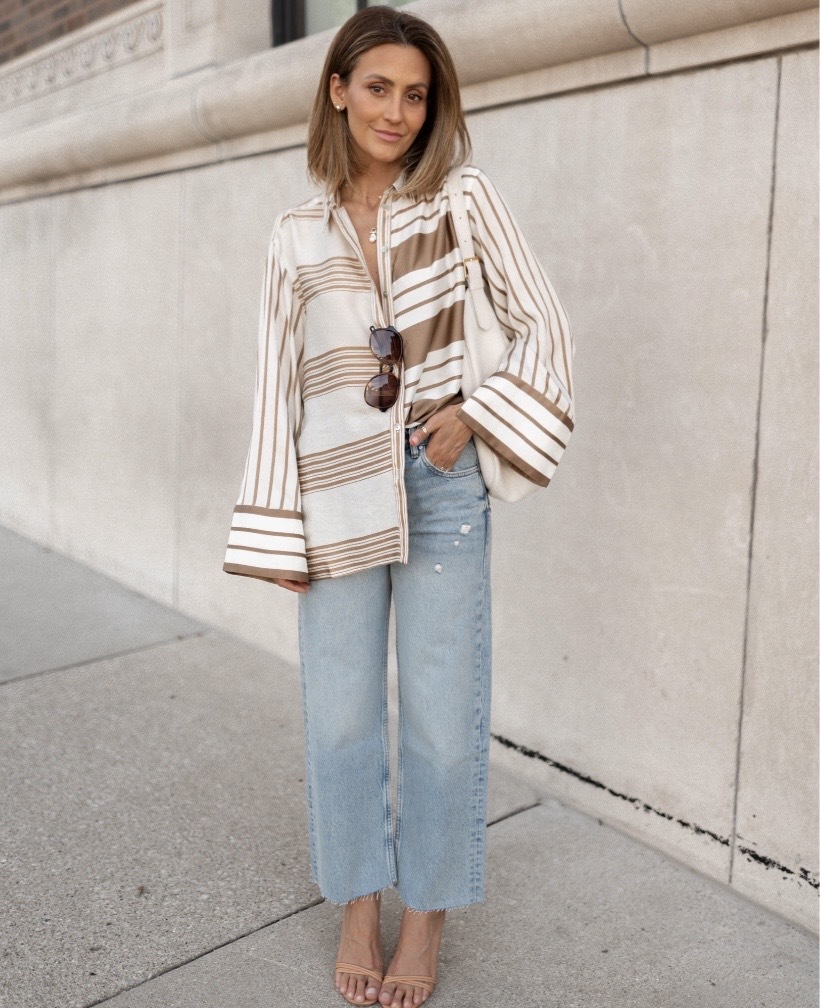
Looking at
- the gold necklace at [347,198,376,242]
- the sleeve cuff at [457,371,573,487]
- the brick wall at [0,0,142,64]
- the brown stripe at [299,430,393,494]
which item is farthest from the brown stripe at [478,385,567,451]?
the brick wall at [0,0,142,64]

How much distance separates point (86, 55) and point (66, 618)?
2840 mm

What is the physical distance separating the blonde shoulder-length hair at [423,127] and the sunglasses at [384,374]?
296 mm

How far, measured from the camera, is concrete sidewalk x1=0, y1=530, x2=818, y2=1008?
7.59ft

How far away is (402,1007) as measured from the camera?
2.24 meters

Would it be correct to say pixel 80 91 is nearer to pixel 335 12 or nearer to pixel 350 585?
pixel 335 12

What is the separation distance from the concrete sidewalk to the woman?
247 millimetres

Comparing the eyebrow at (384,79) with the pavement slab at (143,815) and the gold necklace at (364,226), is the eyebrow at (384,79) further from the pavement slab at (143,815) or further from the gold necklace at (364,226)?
the pavement slab at (143,815)

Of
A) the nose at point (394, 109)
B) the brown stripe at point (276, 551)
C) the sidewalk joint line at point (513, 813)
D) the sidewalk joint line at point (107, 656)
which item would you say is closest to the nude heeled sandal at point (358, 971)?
the sidewalk joint line at point (513, 813)

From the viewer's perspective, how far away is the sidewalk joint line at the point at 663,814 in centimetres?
258

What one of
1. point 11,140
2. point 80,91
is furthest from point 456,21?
point 11,140

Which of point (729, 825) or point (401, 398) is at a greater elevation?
point (401, 398)

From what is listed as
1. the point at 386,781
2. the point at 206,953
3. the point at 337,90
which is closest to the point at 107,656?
the point at 206,953

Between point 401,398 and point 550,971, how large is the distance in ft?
4.36

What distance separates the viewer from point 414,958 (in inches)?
90.5
